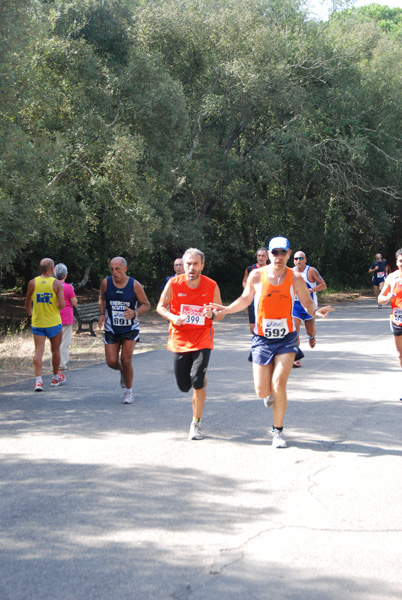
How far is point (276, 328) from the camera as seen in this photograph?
6578mm

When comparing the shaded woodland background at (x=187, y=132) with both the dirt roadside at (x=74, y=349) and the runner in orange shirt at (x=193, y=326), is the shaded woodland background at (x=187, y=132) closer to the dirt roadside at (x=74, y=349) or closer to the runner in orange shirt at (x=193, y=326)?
the dirt roadside at (x=74, y=349)

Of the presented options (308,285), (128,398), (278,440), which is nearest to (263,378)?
(278,440)

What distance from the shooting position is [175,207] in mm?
24062

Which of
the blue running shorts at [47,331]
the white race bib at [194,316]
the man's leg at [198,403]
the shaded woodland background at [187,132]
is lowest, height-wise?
the man's leg at [198,403]

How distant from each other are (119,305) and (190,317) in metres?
2.05

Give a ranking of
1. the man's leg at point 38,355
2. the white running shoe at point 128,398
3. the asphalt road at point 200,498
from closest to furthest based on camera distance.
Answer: the asphalt road at point 200,498
the white running shoe at point 128,398
the man's leg at point 38,355

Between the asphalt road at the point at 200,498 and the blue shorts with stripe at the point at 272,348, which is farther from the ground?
the blue shorts with stripe at the point at 272,348

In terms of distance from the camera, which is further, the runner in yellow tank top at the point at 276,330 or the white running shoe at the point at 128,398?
the white running shoe at the point at 128,398

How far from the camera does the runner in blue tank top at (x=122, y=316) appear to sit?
8688 mm

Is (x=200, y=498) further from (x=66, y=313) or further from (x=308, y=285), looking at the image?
(x=308, y=285)

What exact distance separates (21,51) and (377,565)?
13613mm

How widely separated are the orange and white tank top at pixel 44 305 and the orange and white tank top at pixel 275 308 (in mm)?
4200

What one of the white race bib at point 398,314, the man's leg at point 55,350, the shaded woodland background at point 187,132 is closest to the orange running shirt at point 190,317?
the white race bib at point 398,314

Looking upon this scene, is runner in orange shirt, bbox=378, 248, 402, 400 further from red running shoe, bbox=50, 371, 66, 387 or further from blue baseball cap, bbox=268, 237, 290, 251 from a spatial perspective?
red running shoe, bbox=50, 371, 66, 387
